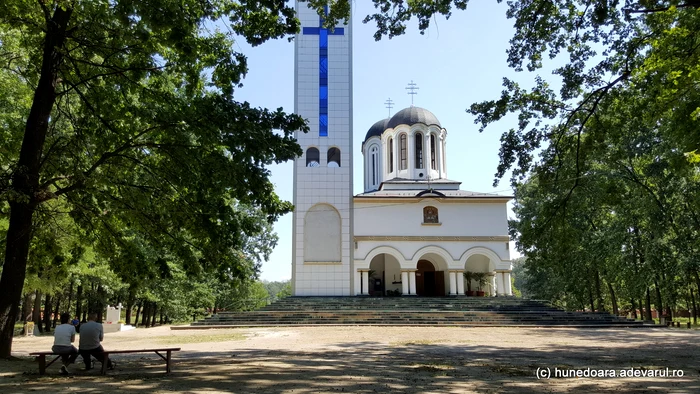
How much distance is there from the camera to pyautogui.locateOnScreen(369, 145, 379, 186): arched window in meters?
44.0

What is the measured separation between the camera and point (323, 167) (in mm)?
32281

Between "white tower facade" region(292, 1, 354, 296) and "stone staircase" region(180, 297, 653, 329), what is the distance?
10.9ft

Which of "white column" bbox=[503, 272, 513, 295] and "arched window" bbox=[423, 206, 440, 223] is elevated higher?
"arched window" bbox=[423, 206, 440, 223]

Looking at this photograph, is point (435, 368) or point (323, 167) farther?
point (323, 167)

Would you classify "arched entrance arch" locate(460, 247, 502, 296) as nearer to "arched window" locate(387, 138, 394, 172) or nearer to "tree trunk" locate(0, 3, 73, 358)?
"arched window" locate(387, 138, 394, 172)

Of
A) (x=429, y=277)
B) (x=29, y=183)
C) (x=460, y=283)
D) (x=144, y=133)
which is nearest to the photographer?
(x=29, y=183)

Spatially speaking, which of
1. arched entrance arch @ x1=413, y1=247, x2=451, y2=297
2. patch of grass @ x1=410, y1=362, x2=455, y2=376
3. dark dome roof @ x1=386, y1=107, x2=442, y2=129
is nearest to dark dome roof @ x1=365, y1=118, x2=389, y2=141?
dark dome roof @ x1=386, y1=107, x2=442, y2=129

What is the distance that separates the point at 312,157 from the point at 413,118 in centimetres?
1070

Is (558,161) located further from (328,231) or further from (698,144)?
(328,231)

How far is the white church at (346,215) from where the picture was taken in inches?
1248

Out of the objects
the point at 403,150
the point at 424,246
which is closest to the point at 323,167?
the point at 424,246

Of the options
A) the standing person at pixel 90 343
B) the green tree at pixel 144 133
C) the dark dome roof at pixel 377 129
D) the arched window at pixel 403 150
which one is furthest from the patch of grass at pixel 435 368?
the dark dome roof at pixel 377 129

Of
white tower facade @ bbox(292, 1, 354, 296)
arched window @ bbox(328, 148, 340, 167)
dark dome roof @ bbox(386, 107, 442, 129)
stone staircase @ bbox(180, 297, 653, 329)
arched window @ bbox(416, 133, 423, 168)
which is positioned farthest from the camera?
arched window @ bbox(416, 133, 423, 168)

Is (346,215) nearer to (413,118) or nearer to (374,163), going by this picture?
(413,118)
